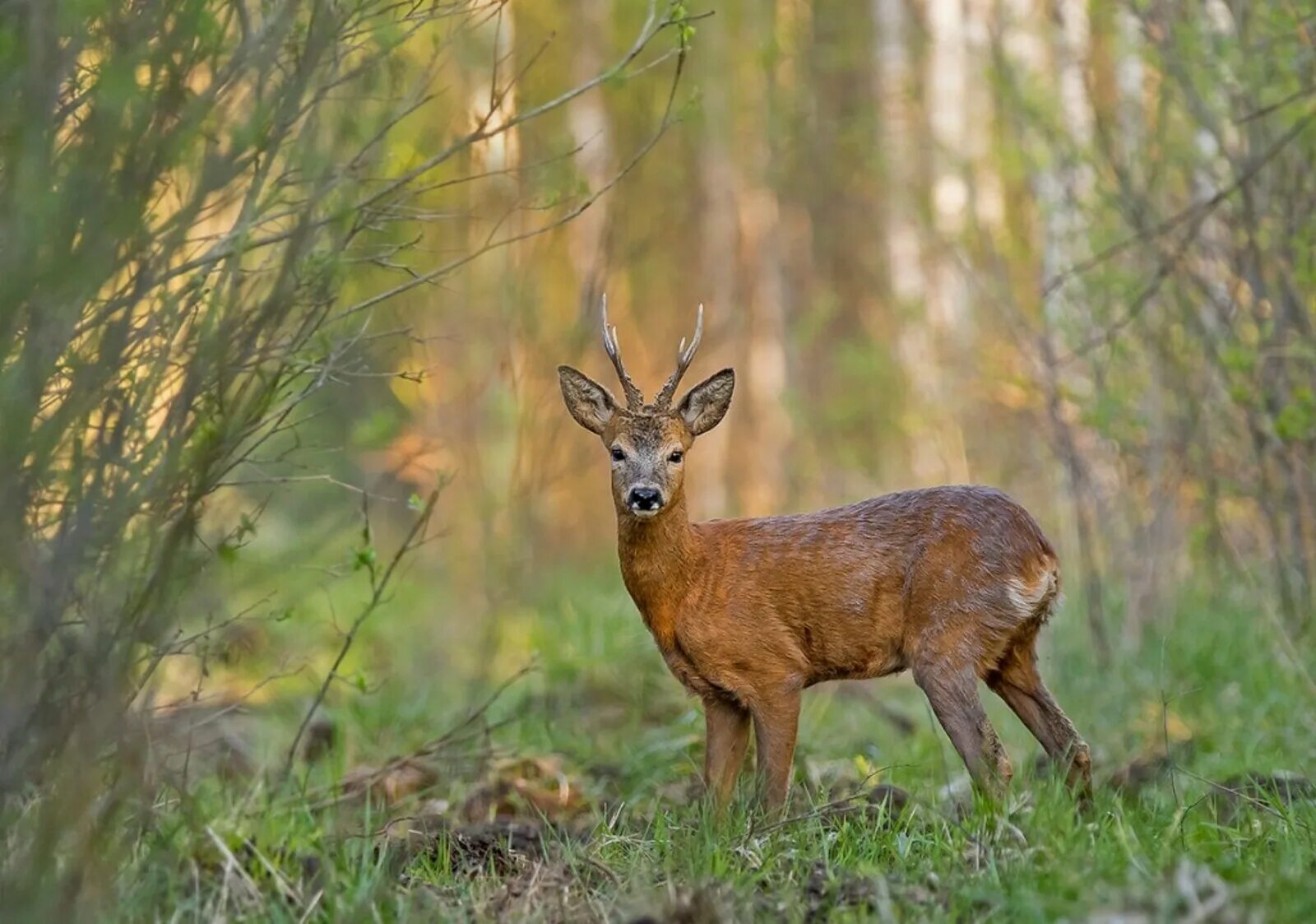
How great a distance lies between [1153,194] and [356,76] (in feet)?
23.0

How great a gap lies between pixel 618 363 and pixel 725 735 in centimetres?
156

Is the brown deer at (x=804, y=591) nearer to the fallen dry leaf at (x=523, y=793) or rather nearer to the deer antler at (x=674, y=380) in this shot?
the deer antler at (x=674, y=380)

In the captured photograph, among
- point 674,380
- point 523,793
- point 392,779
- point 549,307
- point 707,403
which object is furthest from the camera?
point 549,307

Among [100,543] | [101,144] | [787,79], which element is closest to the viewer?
[101,144]

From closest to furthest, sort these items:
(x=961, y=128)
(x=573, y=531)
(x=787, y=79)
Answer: (x=961, y=128) → (x=787, y=79) → (x=573, y=531)

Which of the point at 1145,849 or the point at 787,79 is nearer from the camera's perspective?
the point at 1145,849

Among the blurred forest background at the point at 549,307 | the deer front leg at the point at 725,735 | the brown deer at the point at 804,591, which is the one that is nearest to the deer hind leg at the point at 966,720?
the brown deer at the point at 804,591

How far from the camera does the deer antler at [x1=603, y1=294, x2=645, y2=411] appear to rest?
6.04m

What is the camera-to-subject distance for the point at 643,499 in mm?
6195

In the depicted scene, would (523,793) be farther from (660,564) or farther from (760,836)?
(760,836)

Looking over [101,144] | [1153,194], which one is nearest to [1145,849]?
[101,144]

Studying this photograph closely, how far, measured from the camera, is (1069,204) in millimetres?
11578

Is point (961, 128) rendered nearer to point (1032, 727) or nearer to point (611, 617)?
point (611, 617)

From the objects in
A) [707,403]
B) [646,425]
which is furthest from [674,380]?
[707,403]
